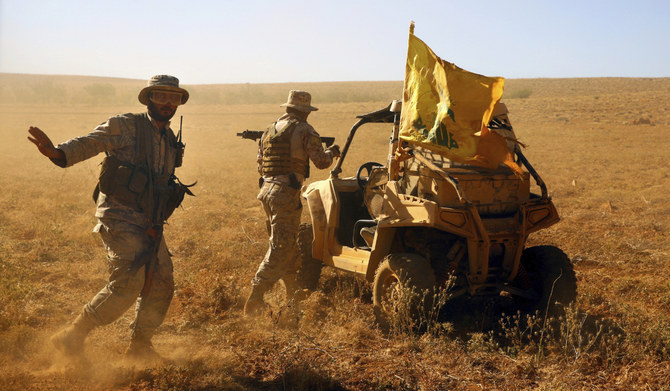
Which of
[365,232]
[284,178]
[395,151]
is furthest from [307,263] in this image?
[395,151]

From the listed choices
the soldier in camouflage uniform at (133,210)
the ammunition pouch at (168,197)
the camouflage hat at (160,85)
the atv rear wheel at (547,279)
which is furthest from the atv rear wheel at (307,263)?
the camouflage hat at (160,85)

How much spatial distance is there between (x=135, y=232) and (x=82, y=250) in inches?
163

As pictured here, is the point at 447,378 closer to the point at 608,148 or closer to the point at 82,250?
the point at 82,250

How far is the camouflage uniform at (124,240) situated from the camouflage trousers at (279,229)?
104cm

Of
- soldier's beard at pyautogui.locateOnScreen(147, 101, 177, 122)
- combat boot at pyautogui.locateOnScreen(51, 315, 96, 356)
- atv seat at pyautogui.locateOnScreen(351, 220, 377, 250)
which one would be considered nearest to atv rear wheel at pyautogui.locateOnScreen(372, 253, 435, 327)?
atv seat at pyautogui.locateOnScreen(351, 220, 377, 250)

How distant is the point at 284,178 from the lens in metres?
5.25

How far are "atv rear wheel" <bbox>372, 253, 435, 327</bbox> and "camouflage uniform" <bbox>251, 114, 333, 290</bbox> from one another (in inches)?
35.7

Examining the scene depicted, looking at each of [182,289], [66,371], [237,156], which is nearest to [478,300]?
[182,289]

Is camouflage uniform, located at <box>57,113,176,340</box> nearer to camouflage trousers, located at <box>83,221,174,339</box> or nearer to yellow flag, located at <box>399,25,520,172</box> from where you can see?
camouflage trousers, located at <box>83,221,174,339</box>

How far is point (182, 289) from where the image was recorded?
6.08 m

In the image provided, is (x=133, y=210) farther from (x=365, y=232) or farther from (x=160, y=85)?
(x=365, y=232)

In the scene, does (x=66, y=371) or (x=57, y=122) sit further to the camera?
(x=57, y=122)

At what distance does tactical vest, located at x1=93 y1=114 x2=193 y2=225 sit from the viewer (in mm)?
4012

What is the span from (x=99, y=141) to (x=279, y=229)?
185 centimetres
